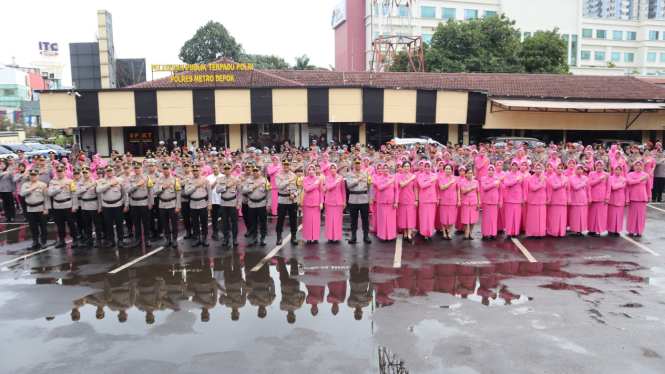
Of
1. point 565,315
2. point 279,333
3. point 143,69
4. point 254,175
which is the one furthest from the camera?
point 143,69

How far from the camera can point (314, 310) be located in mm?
6449

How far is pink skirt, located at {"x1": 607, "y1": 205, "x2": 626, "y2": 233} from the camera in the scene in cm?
1042

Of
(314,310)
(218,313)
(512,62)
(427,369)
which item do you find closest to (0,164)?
(218,313)

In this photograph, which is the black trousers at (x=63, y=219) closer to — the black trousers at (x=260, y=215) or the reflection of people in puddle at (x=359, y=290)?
the black trousers at (x=260, y=215)

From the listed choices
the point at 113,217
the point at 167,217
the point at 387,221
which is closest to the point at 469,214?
the point at 387,221

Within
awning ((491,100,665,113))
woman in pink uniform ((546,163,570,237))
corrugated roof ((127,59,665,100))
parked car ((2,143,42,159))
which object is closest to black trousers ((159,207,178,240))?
woman in pink uniform ((546,163,570,237))

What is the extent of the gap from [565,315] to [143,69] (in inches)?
1190

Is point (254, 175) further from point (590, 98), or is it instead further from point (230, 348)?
point (590, 98)

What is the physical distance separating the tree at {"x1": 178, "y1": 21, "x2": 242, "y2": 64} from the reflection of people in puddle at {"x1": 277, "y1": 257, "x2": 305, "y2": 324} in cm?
4965

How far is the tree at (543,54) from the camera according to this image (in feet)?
124

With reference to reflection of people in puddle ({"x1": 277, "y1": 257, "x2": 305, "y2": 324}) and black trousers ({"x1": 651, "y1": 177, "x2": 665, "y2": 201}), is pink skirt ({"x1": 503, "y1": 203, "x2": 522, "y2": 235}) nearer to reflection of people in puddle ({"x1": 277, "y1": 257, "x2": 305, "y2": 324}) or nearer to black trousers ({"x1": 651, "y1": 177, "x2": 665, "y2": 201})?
reflection of people in puddle ({"x1": 277, "y1": 257, "x2": 305, "y2": 324})

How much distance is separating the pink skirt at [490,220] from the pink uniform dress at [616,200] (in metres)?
Answer: 2.51

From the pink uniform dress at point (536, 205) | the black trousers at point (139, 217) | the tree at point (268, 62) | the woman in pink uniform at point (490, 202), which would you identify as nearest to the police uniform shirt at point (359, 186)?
the woman in pink uniform at point (490, 202)

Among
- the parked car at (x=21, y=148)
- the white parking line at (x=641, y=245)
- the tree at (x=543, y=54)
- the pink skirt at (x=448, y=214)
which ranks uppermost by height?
the tree at (x=543, y=54)
